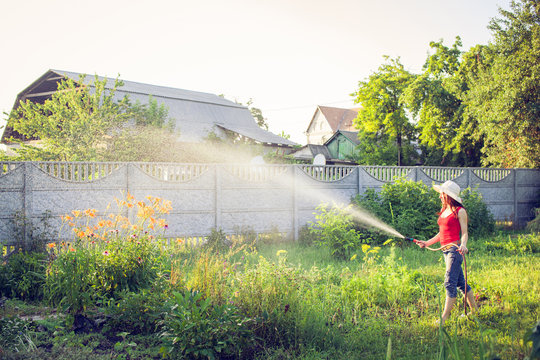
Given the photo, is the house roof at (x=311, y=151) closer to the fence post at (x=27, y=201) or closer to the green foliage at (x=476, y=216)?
the green foliage at (x=476, y=216)

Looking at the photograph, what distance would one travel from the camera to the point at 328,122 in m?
53.8

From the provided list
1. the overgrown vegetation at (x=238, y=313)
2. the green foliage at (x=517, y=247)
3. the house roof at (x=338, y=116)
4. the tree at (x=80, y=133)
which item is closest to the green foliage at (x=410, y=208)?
the green foliage at (x=517, y=247)

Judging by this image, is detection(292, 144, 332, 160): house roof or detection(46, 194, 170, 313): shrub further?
detection(292, 144, 332, 160): house roof

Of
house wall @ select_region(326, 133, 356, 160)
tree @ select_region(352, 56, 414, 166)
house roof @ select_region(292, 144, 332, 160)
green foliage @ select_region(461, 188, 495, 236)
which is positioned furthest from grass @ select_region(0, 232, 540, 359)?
house roof @ select_region(292, 144, 332, 160)

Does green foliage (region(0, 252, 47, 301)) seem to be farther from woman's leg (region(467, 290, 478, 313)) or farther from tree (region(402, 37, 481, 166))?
tree (region(402, 37, 481, 166))

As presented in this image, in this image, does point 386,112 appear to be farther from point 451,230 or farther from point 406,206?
point 451,230

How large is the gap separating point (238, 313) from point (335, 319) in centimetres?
121

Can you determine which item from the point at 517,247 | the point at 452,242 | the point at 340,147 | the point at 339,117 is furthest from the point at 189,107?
the point at 339,117

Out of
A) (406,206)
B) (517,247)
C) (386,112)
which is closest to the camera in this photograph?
(517,247)

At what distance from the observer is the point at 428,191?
36.4 feet

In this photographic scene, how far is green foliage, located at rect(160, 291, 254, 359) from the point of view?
3.39 metres

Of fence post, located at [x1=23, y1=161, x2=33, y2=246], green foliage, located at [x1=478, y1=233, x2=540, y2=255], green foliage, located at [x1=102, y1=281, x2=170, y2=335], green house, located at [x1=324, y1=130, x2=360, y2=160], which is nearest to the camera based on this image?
green foliage, located at [x1=102, y1=281, x2=170, y2=335]

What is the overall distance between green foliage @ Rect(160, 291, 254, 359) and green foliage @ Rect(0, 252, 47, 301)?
2.88 metres

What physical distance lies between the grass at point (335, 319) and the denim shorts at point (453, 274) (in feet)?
1.03
